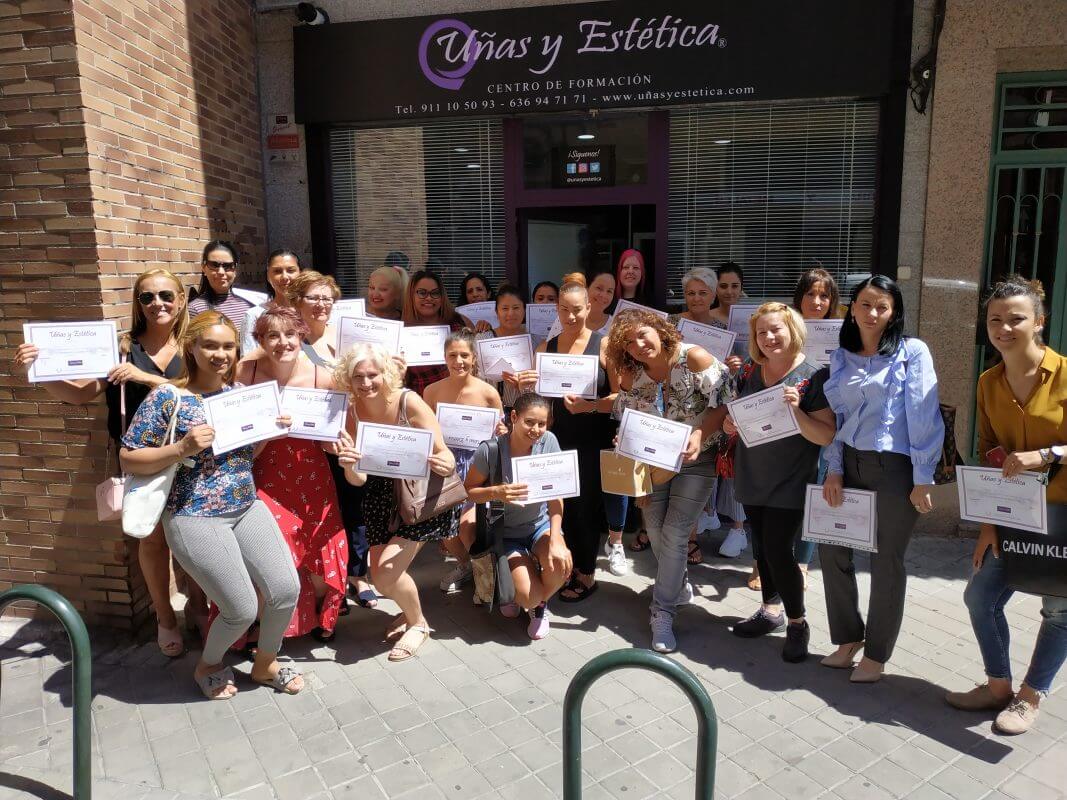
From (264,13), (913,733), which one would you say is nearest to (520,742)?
(913,733)

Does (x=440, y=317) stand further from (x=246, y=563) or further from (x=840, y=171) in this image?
(x=840, y=171)

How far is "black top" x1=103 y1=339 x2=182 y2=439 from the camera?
3.92 m

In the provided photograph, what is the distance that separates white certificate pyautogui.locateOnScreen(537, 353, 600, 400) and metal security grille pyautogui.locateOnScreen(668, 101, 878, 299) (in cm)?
222

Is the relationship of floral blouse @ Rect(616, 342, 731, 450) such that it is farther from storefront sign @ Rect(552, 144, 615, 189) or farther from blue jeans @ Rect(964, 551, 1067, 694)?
storefront sign @ Rect(552, 144, 615, 189)

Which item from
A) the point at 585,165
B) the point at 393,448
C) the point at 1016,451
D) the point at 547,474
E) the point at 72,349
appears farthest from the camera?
the point at 585,165

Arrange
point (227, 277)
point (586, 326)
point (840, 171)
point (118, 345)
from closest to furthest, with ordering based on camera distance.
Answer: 1. point (118, 345)
2. point (227, 277)
3. point (586, 326)
4. point (840, 171)

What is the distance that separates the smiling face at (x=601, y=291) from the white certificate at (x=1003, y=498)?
8.60ft

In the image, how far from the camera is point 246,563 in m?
3.64

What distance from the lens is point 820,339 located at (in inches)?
178

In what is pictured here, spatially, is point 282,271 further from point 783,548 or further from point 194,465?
point 783,548

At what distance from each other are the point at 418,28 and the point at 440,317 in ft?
8.93

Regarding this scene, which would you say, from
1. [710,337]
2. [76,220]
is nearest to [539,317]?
[710,337]

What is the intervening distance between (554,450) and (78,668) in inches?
94.9

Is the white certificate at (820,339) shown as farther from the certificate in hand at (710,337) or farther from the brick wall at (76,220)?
the brick wall at (76,220)
